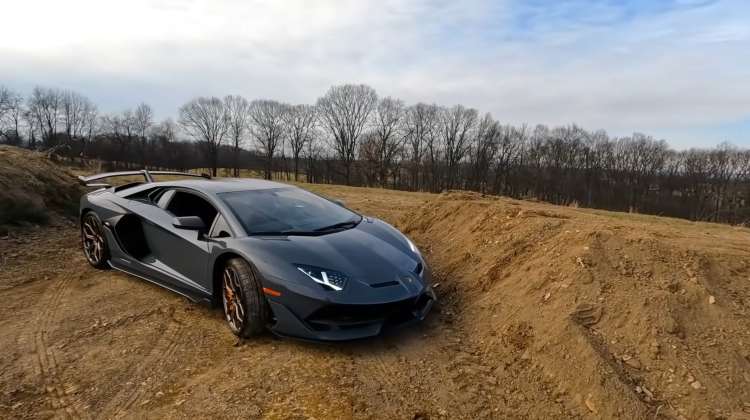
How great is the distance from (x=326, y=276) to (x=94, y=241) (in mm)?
3855

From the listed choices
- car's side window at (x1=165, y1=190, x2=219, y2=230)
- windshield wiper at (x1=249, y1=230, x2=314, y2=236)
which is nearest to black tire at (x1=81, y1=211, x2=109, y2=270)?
car's side window at (x1=165, y1=190, x2=219, y2=230)

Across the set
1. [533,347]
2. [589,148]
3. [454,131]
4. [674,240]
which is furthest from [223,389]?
[589,148]

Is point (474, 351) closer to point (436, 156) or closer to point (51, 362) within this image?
point (51, 362)

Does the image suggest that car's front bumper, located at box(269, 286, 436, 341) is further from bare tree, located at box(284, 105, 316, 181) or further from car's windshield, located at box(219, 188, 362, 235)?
bare tree, located at box(284, 105, 316, 181)

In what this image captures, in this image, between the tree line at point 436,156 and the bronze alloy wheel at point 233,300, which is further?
the tree line at point 436,156

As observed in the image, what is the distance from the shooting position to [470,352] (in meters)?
3.41

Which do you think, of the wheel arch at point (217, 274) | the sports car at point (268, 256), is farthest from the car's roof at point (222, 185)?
the wheel arch at point (217, 274)

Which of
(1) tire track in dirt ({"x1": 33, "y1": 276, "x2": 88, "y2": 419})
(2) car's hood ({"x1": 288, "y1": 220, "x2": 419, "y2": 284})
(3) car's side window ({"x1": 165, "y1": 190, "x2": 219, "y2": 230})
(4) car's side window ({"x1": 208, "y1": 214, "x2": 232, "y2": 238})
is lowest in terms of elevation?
(1) tire track in dirt ({"x1": 33, "y1": 276, "x2": 88, "y2": 419})

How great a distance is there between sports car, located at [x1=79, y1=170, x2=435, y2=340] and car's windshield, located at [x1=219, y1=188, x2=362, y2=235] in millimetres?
11

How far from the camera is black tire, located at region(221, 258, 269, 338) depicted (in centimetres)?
341

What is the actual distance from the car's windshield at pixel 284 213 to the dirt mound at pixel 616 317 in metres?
1.41

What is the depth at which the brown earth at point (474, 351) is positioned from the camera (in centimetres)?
267

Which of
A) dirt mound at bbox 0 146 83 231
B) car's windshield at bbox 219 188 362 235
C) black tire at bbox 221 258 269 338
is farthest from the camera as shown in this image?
dirt mound at bbox 0 146 83 231

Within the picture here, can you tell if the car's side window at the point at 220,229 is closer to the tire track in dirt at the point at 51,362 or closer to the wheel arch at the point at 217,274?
the wheel arch at the point at 217,274
